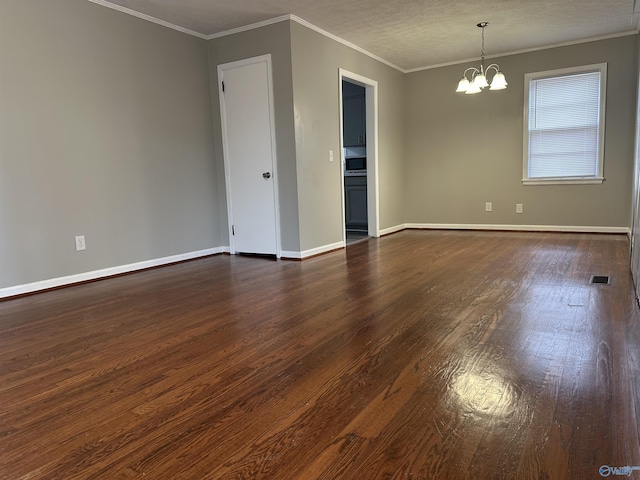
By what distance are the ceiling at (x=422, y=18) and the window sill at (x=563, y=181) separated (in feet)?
5.52

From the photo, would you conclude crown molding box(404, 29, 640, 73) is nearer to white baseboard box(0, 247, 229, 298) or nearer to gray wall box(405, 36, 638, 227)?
gray wall box(405, 36, 638, 227)

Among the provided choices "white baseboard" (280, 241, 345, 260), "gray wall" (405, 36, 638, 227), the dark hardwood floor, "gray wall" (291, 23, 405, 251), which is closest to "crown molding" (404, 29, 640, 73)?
"gray wall" (405, 36, 638, 227)

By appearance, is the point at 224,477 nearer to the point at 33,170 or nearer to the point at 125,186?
the point at 33,170

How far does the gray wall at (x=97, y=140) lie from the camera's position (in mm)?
3338

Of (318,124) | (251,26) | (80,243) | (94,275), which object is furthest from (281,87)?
(94,275)

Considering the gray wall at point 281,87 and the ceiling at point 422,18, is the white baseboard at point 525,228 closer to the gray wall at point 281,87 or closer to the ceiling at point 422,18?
the ceiling at point 422,18

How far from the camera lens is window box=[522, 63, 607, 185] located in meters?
5.56

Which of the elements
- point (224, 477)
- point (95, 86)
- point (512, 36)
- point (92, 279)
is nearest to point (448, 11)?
point (512, 36)

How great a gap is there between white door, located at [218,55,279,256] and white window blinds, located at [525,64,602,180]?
3.58 m

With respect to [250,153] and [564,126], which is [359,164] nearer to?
[250,153]

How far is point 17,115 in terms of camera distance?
3.32 m

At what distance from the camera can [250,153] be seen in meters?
4.78

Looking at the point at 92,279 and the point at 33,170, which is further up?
the point at 33,170

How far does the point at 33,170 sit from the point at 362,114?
14.5ft
